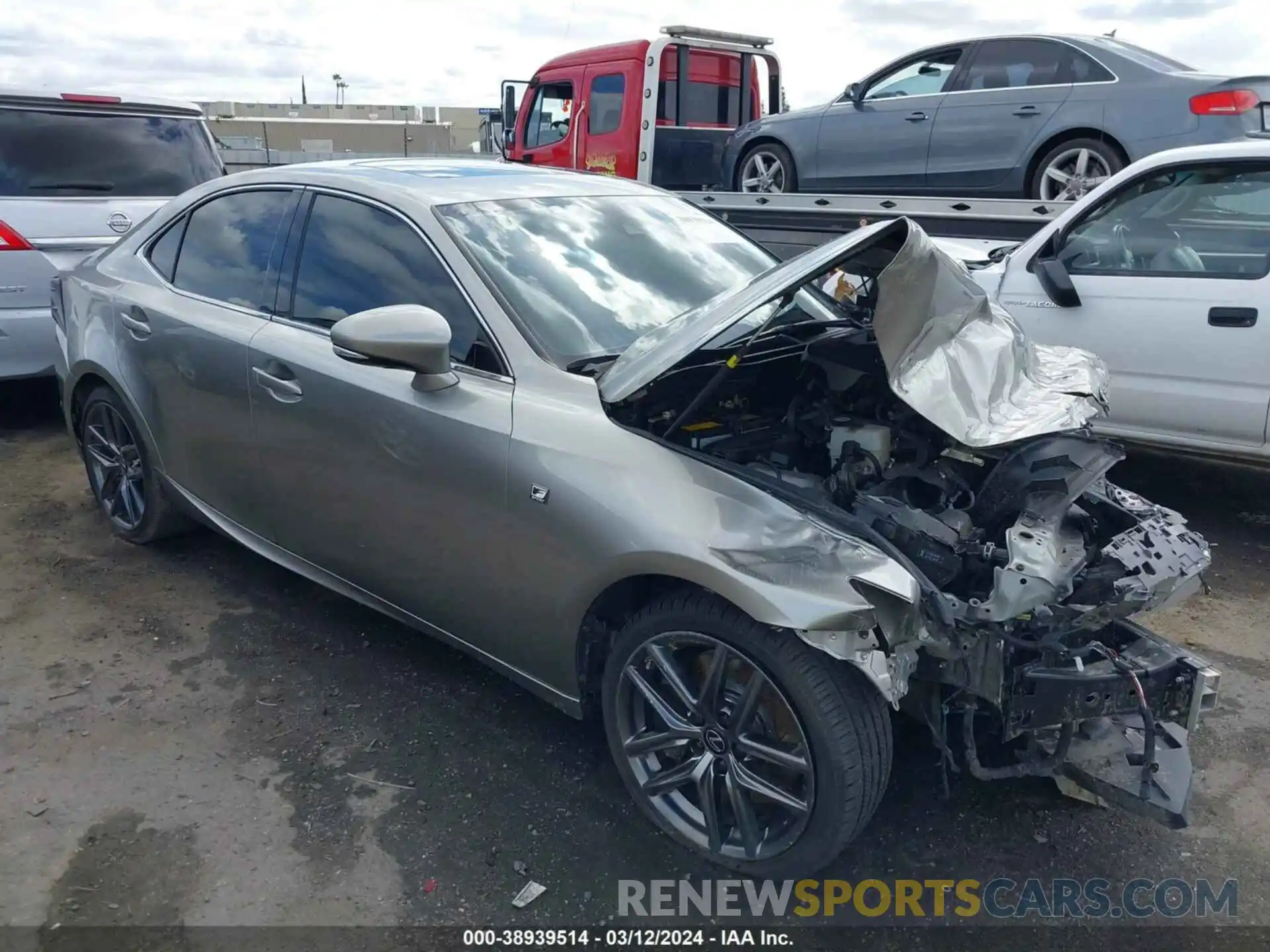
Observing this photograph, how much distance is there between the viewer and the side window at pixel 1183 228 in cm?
473

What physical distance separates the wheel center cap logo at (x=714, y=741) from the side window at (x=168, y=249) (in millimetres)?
3003

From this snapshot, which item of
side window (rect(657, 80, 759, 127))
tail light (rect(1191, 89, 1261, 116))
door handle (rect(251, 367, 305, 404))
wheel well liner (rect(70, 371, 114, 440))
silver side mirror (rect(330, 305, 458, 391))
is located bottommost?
wheel well liner (rect(70, 371, 114, 440))

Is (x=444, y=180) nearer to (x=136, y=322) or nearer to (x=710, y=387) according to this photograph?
(x=710, y=387)

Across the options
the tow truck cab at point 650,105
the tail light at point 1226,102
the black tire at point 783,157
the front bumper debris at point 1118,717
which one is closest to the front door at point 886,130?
the black tire at point 783,157

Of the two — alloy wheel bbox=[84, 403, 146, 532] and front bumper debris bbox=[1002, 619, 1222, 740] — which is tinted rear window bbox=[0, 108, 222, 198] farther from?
front bumper debris bbox=[1002, 619, 1222, 740]

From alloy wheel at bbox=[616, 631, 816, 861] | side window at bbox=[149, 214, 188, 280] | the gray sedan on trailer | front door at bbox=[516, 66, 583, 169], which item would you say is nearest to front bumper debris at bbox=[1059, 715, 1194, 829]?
alloy wheel at bbox=[616, 631, 816, 861]

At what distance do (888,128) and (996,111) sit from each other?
3.15 feet

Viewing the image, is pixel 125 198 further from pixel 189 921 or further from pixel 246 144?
pixel 246 144

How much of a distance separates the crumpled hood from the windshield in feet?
0.88

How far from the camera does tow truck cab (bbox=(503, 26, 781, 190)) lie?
1053 centimetres

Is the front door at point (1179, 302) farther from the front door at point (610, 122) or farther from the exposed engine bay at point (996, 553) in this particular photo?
the front door at point (610, 122)

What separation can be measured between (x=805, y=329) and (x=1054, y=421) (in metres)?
0.94

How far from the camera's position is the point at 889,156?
27.4 feet

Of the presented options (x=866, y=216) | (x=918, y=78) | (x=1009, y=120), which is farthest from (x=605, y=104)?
(x=866, y=216)
